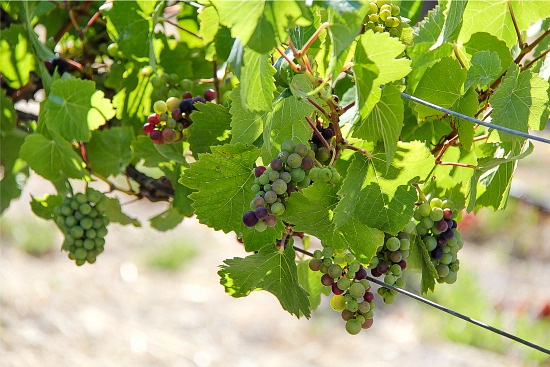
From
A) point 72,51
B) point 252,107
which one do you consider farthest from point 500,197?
point 72,51

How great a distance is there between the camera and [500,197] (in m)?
0.90

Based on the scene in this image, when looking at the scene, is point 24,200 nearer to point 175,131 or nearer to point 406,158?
point 175,131

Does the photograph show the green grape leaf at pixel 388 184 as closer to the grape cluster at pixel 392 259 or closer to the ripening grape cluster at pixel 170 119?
the grape cluster at pixel 392 259

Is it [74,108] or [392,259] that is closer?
[392,259]

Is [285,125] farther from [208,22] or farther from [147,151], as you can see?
[147,151]

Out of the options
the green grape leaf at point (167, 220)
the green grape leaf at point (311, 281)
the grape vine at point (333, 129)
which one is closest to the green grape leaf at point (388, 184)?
the grape vine at point (333, 129)

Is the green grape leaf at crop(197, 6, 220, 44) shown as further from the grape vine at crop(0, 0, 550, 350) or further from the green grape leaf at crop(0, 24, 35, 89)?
the green grape leaf at crop(0, 24, 35, 89)

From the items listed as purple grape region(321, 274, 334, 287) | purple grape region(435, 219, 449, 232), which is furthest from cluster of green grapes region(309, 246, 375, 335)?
purple grape region(435, 219, 449, 232)

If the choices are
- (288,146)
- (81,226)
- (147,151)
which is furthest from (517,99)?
(81,226)

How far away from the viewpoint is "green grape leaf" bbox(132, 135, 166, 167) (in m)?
1.06

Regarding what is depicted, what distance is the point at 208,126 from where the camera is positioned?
0.91 m

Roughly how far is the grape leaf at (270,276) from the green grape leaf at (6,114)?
0.56m

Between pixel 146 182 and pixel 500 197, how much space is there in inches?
21.9

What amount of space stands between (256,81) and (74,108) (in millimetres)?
446
